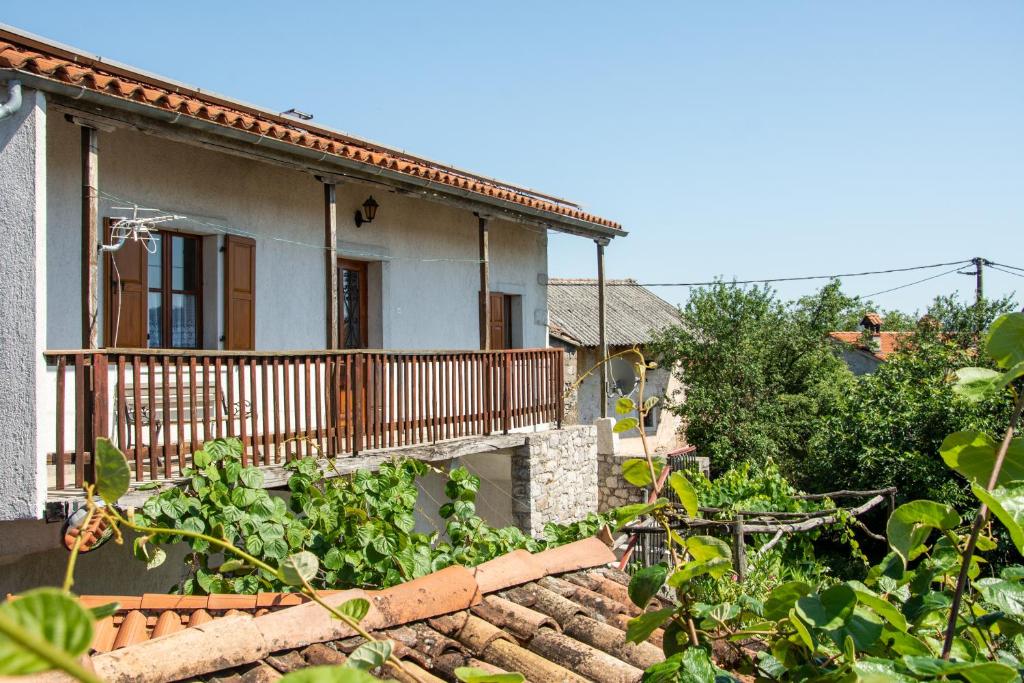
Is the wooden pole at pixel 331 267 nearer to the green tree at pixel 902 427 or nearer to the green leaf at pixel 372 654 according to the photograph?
the green leaf at pixel 372 654

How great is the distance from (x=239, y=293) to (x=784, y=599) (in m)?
8.34

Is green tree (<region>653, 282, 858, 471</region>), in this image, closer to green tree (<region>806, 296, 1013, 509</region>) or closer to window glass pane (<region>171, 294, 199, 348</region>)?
green tree (<region>806, 296, 1013, 509</region>)

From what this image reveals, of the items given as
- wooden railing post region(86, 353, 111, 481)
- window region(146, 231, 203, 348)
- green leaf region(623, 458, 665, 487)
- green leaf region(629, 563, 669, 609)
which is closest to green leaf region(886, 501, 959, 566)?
green leaf region(629, 563, 669, 609)

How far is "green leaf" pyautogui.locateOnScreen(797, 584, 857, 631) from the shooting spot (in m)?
1.27

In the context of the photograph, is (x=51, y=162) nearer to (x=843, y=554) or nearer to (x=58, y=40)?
(x=58, y=40)

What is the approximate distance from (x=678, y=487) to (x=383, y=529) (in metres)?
4.06

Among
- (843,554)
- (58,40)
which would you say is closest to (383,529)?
(58,40)

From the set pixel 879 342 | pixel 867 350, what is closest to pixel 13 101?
pixel 867 350

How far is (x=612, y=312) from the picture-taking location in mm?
27953

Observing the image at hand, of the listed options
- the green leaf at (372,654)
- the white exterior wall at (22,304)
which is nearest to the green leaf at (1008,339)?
the green leaf at (372,654)

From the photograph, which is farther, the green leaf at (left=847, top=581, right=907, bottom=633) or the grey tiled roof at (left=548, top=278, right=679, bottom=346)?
the grey tiled roof at (left=548, top=278, right=679, bottom=346)

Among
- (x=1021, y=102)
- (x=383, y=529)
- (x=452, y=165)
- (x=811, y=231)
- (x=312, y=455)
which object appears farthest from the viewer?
(x=811, y=231)

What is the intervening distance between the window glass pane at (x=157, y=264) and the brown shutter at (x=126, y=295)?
14cm

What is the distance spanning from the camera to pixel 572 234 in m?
13.4
